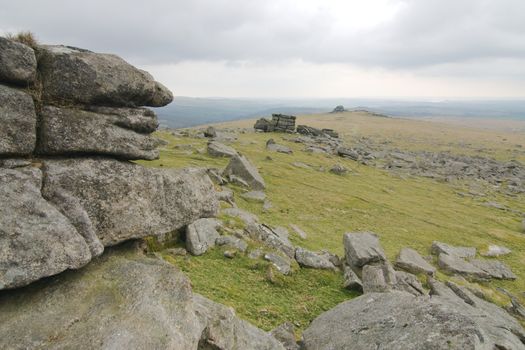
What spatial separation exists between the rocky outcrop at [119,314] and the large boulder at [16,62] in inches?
237

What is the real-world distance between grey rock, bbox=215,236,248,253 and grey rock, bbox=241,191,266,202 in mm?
14079

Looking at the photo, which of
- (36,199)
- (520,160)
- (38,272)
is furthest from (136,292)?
(520,160)

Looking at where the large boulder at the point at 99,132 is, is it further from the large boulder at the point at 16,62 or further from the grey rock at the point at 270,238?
the grey rock at the point at 270,238

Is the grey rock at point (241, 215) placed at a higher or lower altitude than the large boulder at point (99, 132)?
lower

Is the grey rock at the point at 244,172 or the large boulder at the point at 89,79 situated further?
the grey rock at the point at 244,172

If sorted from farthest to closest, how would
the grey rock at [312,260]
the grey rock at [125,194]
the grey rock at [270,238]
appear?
1. the grey rock at [270,238]
2. the grey rock at [312,260]
3. the grey rock at [125,194]

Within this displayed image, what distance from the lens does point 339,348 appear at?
44.0 feet

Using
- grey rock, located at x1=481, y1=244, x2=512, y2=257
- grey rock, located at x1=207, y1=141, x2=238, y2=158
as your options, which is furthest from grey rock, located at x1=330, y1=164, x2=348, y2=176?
grey rock, located at x1=481, y1=244, x2=512, y2=257

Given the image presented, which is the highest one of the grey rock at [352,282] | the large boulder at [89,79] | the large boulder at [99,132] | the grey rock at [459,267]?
the large boulder at [89,79]

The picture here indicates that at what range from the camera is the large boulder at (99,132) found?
12.7 meters

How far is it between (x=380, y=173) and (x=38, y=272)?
239 ft

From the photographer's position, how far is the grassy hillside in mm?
19906

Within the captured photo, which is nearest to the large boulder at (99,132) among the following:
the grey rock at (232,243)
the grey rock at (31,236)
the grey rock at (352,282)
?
the grey rock at (31,236)

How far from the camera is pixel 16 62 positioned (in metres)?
11.8
